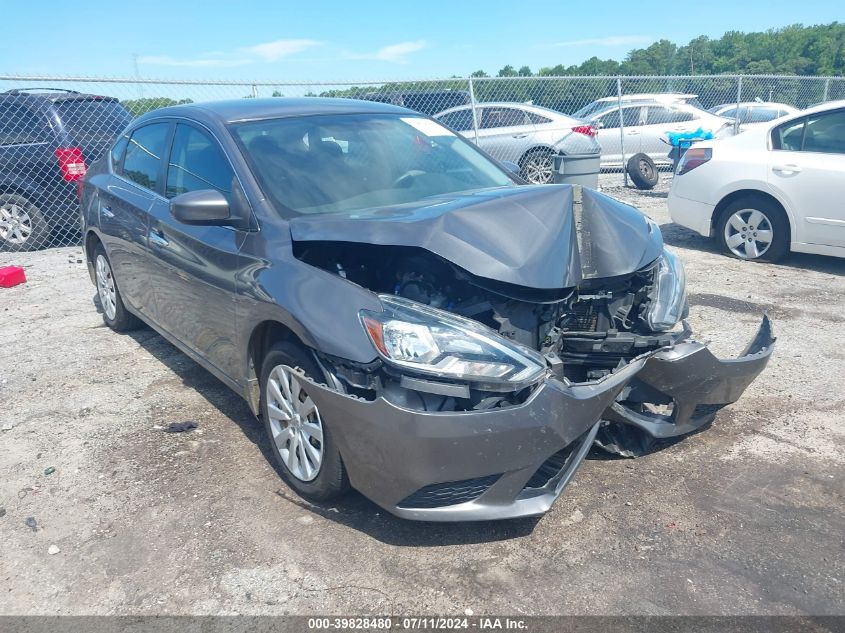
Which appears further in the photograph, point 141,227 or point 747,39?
point 747,39

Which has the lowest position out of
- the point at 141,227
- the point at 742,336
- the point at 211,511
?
the point at 742,336

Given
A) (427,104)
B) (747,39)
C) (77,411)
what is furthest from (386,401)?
(747,39)

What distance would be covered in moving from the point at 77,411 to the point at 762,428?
4.02 m

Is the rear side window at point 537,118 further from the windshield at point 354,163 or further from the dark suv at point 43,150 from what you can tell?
the windshield at point 354,163

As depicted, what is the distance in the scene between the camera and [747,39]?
249 ft

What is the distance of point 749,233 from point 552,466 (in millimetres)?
5563

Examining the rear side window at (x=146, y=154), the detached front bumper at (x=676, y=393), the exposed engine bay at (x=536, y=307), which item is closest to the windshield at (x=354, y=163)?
the exposed engine bay at (x=536, y=307)

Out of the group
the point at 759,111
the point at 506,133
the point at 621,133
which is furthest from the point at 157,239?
the point at 759,111

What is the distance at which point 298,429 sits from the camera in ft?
10.5

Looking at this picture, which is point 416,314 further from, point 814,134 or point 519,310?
point 814,134

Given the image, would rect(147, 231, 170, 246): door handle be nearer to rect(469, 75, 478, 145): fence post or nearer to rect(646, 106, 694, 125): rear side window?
rect(469, 75, 478, 145): fence post

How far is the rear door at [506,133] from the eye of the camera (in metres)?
12.2

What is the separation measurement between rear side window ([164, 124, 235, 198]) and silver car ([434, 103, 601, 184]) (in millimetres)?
8376

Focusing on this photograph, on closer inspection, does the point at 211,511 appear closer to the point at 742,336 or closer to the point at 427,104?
the point at 742,336
